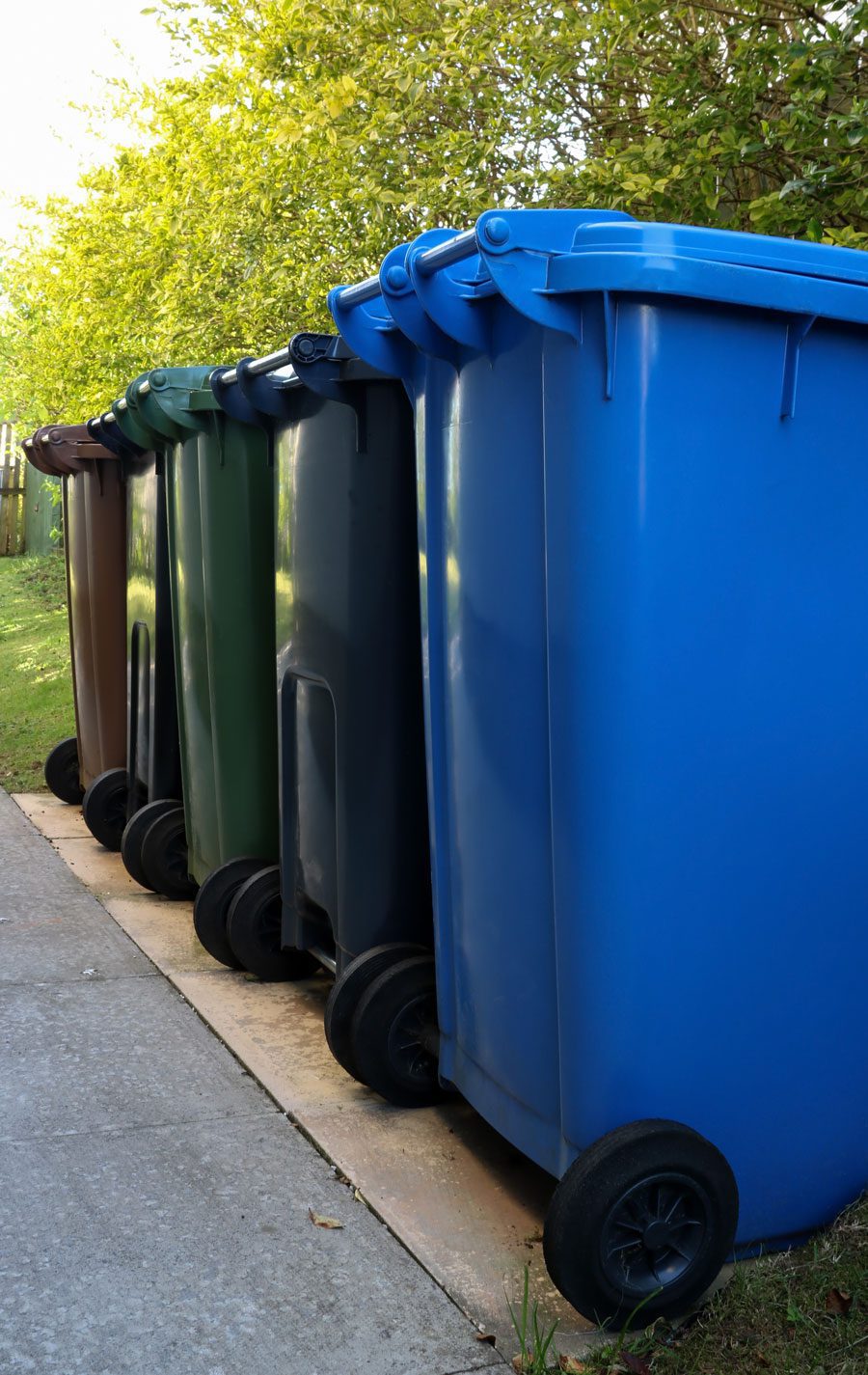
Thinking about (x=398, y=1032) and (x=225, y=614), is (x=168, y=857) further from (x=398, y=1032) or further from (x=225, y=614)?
(x=398, y=1032)

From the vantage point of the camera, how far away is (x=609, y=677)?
2.33m

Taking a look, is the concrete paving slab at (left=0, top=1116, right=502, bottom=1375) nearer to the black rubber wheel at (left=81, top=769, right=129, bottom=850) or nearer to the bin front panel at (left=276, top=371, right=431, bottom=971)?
the bin front panel at (left=276, top=371, right=431, bottom=971)

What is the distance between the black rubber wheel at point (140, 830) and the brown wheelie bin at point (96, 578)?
0.98 metres

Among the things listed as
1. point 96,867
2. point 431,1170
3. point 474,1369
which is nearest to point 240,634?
point 96,867

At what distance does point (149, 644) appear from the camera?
5367 mm

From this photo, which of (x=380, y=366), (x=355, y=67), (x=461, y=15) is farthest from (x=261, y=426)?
(x=355, y=67)

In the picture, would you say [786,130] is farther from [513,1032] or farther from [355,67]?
[513,1032]

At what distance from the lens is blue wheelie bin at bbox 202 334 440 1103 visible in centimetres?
328

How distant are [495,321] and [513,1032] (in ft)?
4.43

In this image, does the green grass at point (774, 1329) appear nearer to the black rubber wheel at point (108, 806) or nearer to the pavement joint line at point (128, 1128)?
the pavement joint line at point (128, 1128)

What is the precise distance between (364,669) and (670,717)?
3.86 feet

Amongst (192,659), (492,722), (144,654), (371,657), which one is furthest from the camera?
(144,654)

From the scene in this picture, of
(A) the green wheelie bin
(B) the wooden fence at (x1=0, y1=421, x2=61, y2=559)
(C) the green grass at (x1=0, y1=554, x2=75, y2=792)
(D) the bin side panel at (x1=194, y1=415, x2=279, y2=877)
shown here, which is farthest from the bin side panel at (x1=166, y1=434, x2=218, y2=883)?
(B) the wooden fence at (x1=0, y1=421, x2=61, y2=559)

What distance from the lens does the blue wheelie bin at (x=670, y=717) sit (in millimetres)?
2297
